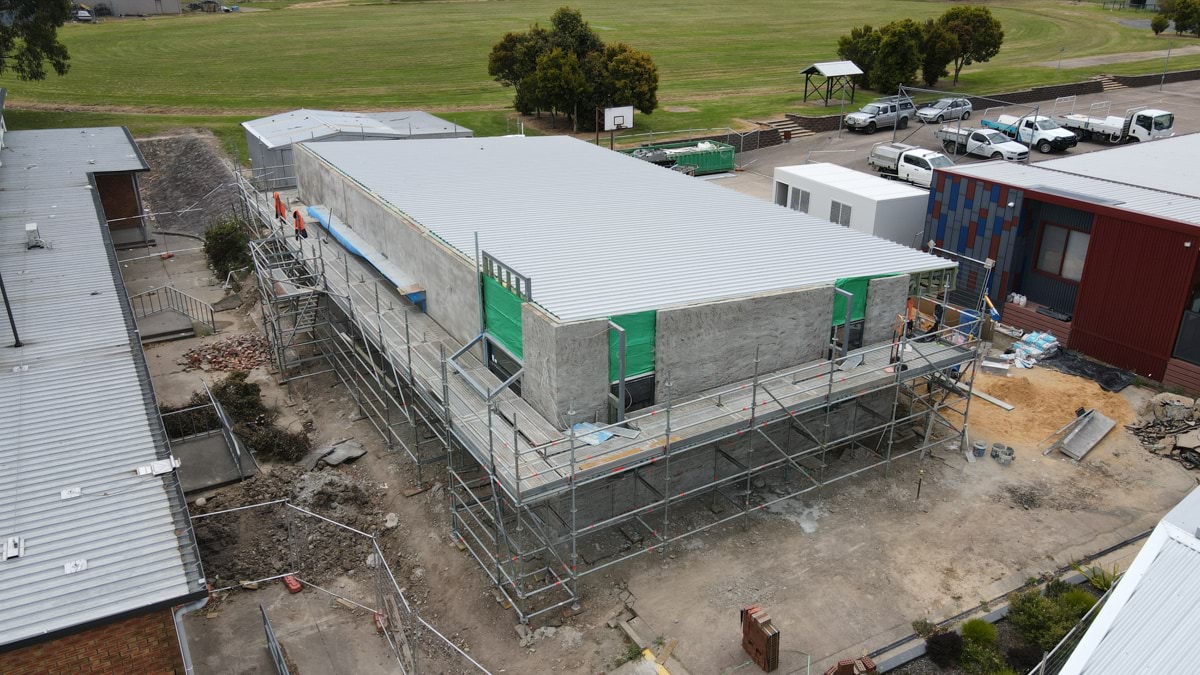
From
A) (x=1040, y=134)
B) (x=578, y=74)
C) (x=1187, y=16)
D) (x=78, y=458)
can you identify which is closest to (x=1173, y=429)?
(x=78, y=458)

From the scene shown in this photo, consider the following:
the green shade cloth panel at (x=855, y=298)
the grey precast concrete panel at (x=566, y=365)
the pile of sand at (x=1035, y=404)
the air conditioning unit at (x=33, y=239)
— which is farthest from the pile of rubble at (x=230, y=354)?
the pile of sand at (x=1035, y=404)

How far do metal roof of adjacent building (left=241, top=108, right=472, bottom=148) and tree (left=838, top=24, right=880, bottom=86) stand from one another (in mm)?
31189

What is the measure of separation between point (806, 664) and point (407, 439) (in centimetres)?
1078

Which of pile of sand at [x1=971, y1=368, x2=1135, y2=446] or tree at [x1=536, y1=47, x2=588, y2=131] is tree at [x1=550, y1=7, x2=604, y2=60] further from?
pile of sand at [x1=971, y1=368, x2=1135, y2=446]

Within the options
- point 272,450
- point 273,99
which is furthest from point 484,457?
point 273,99

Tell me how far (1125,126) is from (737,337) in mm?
40548

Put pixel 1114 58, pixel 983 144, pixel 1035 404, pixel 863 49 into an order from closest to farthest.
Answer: pixel 1035 404, pixel 983 144, pixel 863 49, pixel 1114 58

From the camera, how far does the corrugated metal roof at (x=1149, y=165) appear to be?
2675cm

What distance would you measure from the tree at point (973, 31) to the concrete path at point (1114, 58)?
34.7 feet

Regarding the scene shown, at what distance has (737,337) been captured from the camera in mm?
17031

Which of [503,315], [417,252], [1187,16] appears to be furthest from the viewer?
[1187,16]

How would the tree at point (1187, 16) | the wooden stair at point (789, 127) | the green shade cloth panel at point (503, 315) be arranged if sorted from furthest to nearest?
the tree at point (1187, 16) → the wooden stair at point (789, 127) → the green shade cloth panel at point (503, 315)

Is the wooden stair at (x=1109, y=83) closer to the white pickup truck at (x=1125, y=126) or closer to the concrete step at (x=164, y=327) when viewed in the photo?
the white pickup truck at (x=1125, y=126)

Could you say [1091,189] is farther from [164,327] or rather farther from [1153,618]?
[164,327]
